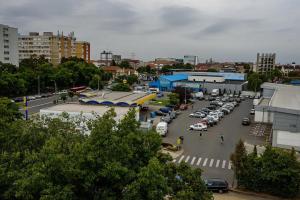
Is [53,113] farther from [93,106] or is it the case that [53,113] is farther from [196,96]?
[196,96]

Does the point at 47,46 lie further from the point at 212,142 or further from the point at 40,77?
the point at 212,142

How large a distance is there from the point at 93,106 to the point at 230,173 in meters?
15.9

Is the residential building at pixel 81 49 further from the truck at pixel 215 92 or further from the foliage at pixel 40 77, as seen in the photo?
the truck at pixel 215 92

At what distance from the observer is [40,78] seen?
5162 cm

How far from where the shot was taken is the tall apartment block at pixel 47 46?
291 ft

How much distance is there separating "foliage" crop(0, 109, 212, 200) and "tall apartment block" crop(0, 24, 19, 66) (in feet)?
198

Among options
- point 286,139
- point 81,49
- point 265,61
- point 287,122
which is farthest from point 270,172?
point 265,61

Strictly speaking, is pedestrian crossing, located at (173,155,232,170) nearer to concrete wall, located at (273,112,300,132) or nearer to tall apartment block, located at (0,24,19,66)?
concrete wall, located at (273,112,300,132)

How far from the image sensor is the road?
65.5 feet

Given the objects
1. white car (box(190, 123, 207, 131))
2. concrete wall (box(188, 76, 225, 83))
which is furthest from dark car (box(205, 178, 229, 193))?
concrete wall (box(188, 76, 225, 83))

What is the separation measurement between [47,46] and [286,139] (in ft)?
258

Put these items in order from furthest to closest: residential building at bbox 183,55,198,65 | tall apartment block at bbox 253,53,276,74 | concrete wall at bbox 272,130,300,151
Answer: residential building at bbox 183,55,198,65 → tall apartment block at bbox 253,53,276,74 → concrete wall at bbox 272,130,300,151

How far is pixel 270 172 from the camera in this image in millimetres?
15273


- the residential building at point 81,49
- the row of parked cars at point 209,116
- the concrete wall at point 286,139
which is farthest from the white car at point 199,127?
the residential building at point 81,49
